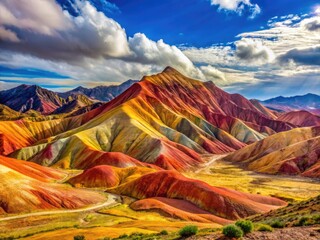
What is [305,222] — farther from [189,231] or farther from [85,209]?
[85,209]

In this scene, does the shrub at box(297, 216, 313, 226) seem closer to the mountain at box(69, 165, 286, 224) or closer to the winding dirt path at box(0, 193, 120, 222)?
the mountain at box(69, 165, 286, 224)

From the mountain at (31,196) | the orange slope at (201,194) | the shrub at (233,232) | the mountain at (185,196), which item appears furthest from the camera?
the orange slope at (201,194)

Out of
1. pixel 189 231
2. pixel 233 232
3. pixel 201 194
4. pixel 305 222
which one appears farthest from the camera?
pixel 201 194

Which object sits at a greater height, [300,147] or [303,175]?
[300,147]

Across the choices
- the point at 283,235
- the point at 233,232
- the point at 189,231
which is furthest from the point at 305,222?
the point at 189,231

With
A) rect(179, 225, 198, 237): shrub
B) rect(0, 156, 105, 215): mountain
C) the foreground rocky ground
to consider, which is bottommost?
rect(0, 156, 105, 215): mountain

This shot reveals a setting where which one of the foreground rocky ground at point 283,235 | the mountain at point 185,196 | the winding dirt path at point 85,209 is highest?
the foreground rocky ground at point 283,235

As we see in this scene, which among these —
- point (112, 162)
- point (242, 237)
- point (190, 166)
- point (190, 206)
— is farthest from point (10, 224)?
point (190, 166)

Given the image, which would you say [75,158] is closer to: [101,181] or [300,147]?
[101,181]

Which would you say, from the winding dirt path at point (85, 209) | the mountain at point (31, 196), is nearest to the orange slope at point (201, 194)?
the winding dirt path at point (85, 209)

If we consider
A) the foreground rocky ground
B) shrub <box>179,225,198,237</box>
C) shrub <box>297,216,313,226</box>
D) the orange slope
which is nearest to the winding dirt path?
the orange slope

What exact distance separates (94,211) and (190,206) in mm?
26313

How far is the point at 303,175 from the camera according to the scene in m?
161

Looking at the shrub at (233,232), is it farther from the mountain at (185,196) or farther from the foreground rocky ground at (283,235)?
the mountain at (185,196)
